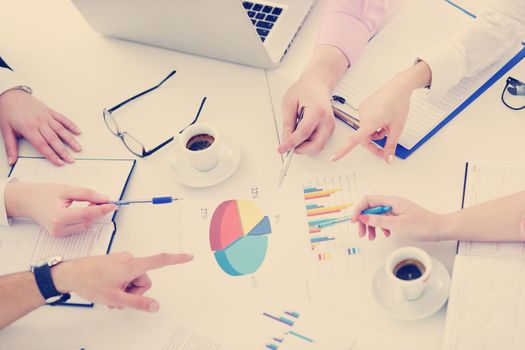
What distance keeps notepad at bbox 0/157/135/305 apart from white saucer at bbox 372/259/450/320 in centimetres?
55

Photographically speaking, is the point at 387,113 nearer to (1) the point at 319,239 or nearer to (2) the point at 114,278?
(1) the point at 319,239

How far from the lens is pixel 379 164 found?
1154 mm

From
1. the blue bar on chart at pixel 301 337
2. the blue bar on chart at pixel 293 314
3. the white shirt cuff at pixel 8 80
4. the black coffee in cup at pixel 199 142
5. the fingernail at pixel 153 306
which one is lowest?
the blue bar on chart at pixel 301 337

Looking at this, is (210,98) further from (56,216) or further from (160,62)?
(56,216)

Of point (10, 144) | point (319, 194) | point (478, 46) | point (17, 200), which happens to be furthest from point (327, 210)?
point (10, 144)

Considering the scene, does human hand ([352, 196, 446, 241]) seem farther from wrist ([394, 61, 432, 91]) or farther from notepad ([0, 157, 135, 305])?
notepad ([0, 157, 135, 305])

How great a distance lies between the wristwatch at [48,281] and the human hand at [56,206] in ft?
0.24

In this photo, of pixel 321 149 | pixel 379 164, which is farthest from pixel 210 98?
pixel 379 164

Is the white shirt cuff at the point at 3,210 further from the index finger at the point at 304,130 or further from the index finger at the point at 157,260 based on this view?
the index finger at the point at 304,130

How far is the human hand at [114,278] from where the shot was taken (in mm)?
1015

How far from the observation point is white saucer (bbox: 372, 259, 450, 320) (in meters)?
0.96

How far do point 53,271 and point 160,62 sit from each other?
0.60 m

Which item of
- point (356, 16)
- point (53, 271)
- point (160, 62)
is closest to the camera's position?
point (53, 271)

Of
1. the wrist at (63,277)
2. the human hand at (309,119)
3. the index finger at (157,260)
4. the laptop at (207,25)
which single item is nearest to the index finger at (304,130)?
the human hand at (309,119)
